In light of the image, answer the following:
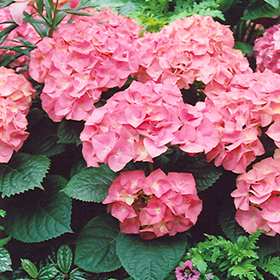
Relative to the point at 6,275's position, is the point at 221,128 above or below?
above

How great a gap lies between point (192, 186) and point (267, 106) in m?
0.34

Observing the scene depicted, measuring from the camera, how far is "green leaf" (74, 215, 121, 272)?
97 centimetres

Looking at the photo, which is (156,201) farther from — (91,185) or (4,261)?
(4,261)

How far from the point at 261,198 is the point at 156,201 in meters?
0.31

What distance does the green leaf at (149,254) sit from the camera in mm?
874

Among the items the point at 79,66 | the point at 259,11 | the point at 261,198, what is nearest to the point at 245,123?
the point at 261,198

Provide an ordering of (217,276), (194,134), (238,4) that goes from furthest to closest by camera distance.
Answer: (238,4) < (217,276) < (194,134)

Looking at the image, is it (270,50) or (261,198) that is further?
(270,50)

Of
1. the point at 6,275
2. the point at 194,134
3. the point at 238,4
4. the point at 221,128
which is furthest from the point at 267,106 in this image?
the point at 238,4

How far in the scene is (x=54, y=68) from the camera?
112 centimetres

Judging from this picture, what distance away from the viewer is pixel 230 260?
953 mm

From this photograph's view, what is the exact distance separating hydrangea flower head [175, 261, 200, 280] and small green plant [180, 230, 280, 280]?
0.06ft

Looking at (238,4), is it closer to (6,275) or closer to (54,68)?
(54,68)

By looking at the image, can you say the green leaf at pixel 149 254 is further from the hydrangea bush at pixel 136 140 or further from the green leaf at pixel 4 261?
the green leaf at pixel 4 261
